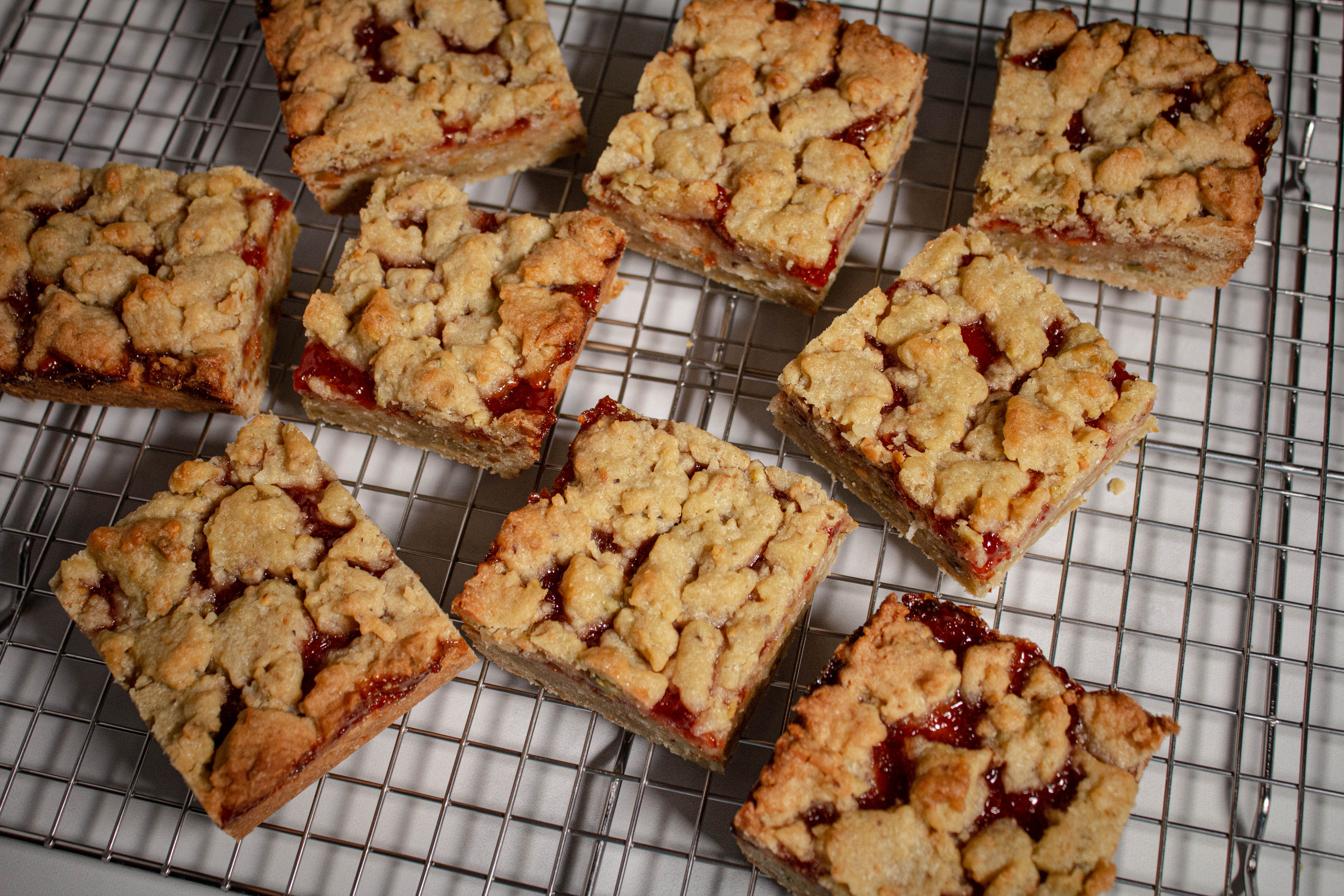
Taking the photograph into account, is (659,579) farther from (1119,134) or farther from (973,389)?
(1119,134)

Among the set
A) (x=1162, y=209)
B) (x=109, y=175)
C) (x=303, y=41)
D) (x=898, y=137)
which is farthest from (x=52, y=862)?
(x=1162, y=209)

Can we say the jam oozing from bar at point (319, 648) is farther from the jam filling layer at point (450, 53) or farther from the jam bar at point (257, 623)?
the jam filling layer at point (450, 53)

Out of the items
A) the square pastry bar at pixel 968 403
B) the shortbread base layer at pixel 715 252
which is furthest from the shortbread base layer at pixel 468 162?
the square pastry bar at pixel 968 403

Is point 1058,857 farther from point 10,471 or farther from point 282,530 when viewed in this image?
point 10,471

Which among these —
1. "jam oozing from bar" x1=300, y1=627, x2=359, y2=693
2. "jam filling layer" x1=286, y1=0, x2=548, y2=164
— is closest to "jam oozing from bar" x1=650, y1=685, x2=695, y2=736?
"jam oozing from bar" x1=300, y1=627, x2=359, y2=693

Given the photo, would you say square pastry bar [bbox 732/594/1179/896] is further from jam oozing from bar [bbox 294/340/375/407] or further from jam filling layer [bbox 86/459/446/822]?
jam oozing from bar [bbox 294/340/375/407]

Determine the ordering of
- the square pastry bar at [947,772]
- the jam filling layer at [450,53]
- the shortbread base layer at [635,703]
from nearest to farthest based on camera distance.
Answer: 1. the square pastry bar at [947,772]
2. the shortbread base layer at [635,703]
3. the jam filling layer at [450,53]

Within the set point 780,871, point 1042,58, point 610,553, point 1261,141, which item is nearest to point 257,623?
point 610,553
